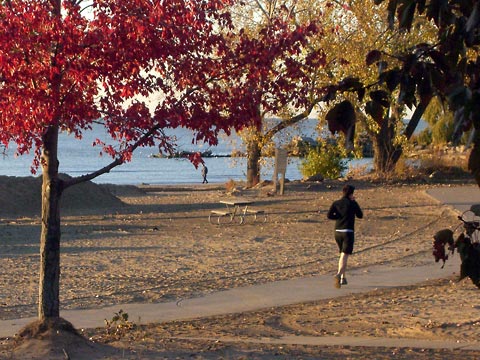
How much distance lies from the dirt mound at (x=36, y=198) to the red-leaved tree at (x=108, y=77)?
19138mm

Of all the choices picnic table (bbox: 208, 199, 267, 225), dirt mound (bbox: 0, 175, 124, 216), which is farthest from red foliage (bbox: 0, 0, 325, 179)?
dirt mound (bbox: 0, 175, 124, 216)

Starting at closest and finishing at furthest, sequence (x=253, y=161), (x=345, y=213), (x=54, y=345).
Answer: (x=54, y=345) < (x=345, y=213) < (x=253, y=161)

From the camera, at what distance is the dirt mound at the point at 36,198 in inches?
1133

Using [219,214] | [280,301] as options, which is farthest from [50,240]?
[219,214]

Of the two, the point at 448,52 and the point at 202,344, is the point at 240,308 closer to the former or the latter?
the point at 202,344

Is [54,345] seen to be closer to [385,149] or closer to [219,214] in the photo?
[219,214]

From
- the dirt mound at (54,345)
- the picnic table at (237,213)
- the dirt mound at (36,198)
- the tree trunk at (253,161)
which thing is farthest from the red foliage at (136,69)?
the tree trunk at (253,161)

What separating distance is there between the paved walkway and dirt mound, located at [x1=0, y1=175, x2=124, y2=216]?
15.4 metres

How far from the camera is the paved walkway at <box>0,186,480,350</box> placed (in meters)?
9.96

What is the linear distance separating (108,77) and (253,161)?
83.3 feet

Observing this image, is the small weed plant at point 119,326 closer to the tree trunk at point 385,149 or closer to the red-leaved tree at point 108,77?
the red-leaved tree at point 108,77

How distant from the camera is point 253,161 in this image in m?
34.5

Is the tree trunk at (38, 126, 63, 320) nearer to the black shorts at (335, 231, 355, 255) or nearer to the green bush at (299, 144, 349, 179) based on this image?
the black shorts at (335, 231, 355, 255)

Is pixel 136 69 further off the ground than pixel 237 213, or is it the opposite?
pixel 136 69
